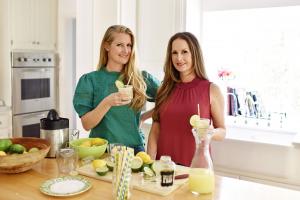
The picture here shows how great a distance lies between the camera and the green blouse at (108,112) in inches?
82.0

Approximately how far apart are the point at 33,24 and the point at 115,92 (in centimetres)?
245

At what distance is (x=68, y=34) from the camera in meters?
4.35

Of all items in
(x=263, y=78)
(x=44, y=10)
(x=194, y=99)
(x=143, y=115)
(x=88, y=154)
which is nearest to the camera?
(x=88, y=154)

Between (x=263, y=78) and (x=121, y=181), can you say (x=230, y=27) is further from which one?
(x=121, y=181)

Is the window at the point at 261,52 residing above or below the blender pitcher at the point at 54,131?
above

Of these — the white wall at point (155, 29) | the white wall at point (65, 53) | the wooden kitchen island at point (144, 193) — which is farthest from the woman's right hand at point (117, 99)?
the white wall at point (65, 53)

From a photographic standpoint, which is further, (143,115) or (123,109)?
(143,115)

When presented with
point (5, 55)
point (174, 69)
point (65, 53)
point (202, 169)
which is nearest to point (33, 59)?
point (5, 55)

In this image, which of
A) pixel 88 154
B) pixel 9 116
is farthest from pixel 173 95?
pixel 9 116

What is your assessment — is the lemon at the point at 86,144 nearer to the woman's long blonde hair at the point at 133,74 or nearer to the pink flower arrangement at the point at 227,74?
the woman's long blonde hair at the point at 133,74

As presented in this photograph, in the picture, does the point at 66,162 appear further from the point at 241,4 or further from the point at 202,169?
the point at 241,4

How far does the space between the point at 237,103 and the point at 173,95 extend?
56.1 inches

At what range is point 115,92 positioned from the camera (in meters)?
2.12

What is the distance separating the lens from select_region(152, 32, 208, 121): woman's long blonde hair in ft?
6.86
